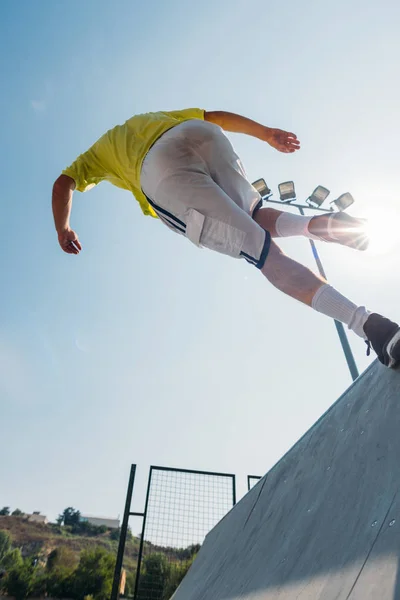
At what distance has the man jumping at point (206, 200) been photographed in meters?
1.62

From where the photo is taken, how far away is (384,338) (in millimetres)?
1274

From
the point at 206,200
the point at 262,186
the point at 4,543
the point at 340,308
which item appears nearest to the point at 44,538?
the point at 4,543

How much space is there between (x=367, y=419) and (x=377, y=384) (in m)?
0.18

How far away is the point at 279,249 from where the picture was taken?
5.80 feet

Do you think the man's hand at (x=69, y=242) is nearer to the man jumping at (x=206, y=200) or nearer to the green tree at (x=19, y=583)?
the man jumping at (x=206, y=200)

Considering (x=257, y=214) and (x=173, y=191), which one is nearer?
(x=173, y=191)

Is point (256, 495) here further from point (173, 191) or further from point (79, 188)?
point (79, 188)

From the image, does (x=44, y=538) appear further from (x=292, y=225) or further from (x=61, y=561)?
(x=292, y=225)

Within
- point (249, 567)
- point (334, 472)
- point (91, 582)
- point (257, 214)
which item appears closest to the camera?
point (334, 472)

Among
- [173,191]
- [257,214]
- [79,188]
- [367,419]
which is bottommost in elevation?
[367,419]

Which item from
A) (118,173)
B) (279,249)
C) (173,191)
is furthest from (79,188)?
(279,249)

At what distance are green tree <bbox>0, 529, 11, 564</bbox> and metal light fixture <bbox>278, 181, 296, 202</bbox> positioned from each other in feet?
129

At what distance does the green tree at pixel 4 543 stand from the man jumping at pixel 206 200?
41344 millimetres

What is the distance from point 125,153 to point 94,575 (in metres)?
33.4
